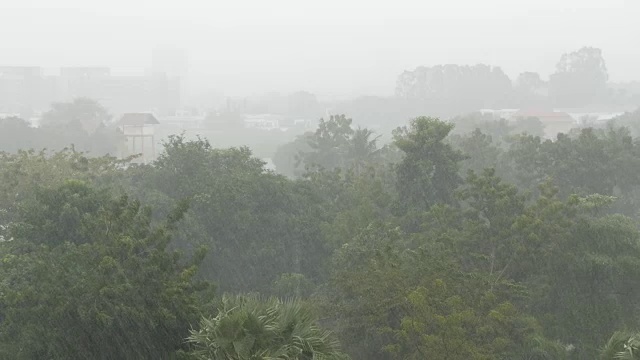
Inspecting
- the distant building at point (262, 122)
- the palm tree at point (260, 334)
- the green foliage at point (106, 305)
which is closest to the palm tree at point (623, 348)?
the palm tree at point (260, 334)

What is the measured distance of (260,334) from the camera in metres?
13.5

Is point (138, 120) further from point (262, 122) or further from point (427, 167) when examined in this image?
point (427, 167)

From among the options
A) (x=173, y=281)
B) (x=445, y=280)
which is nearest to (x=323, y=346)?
(x=173, y=281)

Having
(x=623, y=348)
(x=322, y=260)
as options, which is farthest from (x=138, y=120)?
(x=623, y=348)

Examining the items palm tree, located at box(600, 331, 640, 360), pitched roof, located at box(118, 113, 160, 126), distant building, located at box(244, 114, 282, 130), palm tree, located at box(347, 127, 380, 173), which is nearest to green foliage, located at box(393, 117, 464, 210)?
palm tree, located at box(600, 331, 640, 360)

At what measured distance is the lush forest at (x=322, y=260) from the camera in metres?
15.4

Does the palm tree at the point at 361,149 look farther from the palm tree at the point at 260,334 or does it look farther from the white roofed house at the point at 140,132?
the white roofed house at the point at 140,132

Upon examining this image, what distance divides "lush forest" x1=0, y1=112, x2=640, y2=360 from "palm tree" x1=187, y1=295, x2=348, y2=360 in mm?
31

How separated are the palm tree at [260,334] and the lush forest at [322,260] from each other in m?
0.03

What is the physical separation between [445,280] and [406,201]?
11109 mm

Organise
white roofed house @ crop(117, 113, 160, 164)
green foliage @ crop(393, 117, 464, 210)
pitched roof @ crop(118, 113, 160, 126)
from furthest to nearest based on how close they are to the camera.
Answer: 1. pitched roof @ crop(118, 113, 160, 126)
2. white roofed house @ crop(117, 113, 160, 164)
3. green foliage @ crop(393, 117, 464, 210)

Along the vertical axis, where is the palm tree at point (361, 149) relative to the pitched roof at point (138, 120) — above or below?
above

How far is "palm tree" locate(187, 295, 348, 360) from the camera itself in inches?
521

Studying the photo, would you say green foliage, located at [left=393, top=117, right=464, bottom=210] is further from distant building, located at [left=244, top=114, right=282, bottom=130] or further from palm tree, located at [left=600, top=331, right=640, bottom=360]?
distant building, located at [left=244, top=114, right=282, bottom=130]
